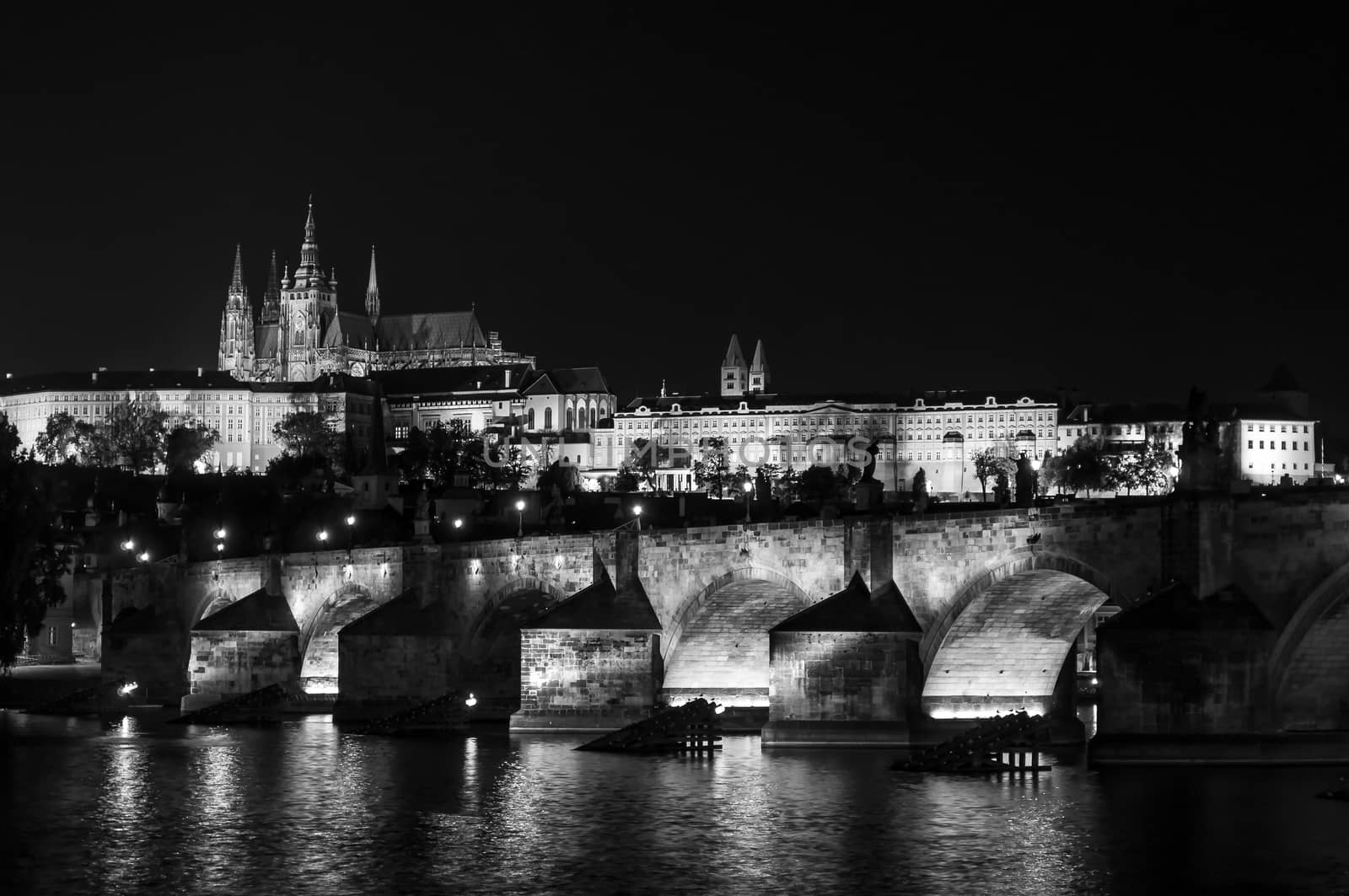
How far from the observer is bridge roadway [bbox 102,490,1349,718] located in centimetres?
4203

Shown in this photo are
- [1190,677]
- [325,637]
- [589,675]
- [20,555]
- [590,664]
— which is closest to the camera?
[1190,677]

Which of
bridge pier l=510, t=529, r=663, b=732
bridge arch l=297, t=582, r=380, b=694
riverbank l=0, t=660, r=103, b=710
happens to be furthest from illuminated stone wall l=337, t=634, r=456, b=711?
riverbank l=0, t=660, r=103, b=710

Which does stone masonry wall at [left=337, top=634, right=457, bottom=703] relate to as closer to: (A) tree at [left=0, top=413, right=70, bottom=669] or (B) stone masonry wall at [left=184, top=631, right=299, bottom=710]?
(B) stone masonry wall at [left=184, top=631, right=299, bottom=710]

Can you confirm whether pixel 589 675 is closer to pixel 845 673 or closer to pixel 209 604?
pixel 845 673

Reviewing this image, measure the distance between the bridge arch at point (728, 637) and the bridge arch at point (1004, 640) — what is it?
592 centimetres

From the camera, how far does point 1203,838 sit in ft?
123

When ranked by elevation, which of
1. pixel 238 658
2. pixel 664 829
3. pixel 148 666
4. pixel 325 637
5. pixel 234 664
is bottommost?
pixel 664 829

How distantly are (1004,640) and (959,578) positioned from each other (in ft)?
7.20

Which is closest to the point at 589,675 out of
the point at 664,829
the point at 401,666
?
the point at 401,666

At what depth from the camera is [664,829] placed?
40.8 m

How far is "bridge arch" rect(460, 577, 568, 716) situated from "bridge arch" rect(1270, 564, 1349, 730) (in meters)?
25.5

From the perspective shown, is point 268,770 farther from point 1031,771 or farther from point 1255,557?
point 1255,557

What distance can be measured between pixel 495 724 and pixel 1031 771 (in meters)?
20.4

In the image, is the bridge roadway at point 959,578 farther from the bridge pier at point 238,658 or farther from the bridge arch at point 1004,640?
the bridge pier at point 238,658
